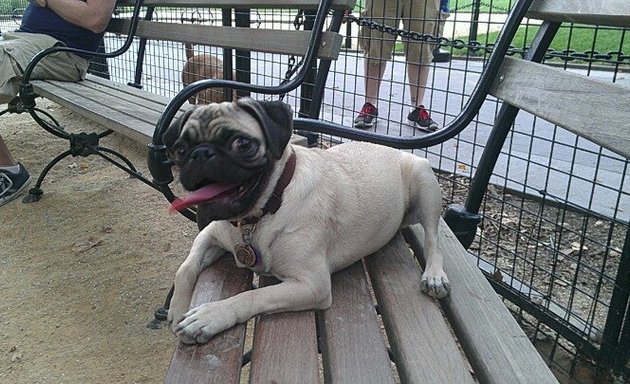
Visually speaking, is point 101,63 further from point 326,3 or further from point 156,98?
point 326,3

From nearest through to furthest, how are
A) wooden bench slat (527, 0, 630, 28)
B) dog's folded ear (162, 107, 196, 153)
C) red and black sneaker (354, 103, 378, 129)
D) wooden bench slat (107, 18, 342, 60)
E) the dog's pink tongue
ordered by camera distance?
the dog's pink tongue < wooden bench slat (527, 0, 630, 28) < dog's folded ear (162, 107, 196, 153) < wooden bench slat (107, 18, 342, 60) < red and black sneaker (354, 103, 378, 129)

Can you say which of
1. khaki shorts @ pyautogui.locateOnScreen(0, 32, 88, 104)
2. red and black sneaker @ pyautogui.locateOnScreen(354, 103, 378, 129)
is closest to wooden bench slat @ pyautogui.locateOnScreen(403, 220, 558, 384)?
red and black sneaker @ pyautogui.locateOnScreen(354, 103, 378, 129)

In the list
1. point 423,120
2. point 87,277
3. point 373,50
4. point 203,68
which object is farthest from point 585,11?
point 203,68

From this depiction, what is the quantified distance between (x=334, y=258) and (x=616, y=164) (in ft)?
13.1

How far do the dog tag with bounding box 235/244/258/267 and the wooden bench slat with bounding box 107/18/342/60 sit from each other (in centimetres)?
130

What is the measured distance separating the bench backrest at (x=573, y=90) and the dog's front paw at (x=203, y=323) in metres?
1.06

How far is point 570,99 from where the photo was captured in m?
1.63

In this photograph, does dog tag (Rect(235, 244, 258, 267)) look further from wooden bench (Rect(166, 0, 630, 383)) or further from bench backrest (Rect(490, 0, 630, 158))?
bench backrest (Rect(490, 0, 630, 158))

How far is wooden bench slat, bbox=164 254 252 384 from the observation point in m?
1.21

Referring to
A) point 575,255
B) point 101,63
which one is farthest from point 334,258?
point 101,63

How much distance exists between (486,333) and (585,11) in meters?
1.02

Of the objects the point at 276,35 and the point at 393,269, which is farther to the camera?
the point at 276,35

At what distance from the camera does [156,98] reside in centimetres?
376

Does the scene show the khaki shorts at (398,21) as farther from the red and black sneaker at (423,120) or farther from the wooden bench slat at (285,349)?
the wooden bench slat at (285,349)
